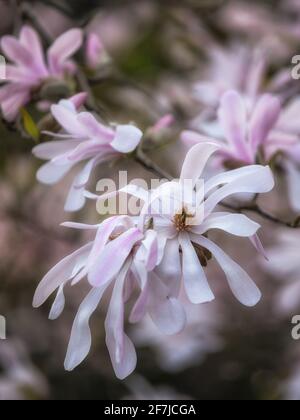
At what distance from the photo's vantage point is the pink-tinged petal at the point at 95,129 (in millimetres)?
728

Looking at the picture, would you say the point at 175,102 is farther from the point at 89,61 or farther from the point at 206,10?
the point at 89,61

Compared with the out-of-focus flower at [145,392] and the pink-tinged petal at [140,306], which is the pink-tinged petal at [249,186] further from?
the out-of-focus flower at [145,392]

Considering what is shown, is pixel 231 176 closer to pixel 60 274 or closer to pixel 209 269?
pixel 60 274

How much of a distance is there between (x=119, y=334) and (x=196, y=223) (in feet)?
0.39

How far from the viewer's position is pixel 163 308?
0.61 metres

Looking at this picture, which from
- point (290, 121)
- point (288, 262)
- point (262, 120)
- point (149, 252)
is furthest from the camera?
point (288, 262)

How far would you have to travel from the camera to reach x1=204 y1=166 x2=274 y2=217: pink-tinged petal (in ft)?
2.07

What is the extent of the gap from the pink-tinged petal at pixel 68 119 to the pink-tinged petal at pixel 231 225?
185 millimetres

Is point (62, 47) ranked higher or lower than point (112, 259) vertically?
higher

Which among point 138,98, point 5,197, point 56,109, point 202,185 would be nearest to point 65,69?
point 56,109

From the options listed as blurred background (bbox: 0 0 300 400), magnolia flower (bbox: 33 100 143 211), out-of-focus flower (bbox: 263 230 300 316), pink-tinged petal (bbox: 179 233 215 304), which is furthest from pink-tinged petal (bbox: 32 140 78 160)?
out-of-focus flower (bbox: 263 230 300 316)

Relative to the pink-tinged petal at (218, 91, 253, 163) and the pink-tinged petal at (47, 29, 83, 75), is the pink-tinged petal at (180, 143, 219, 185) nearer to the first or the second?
the pink-tinged petal at (218, 91, 253, 163)

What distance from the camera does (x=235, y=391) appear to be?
1.63m

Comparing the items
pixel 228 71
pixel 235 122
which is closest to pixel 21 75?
pixel 235 122
